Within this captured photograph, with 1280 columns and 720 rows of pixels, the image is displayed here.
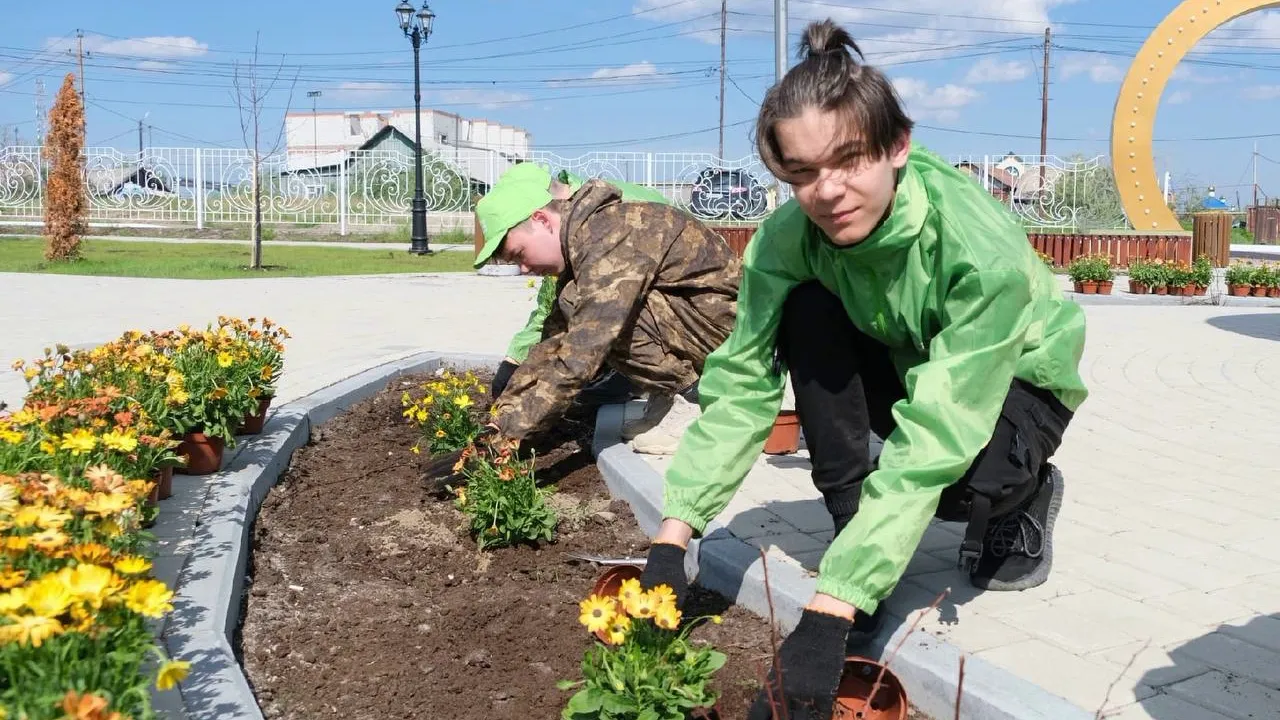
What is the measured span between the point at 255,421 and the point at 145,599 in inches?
117

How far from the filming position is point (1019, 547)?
300 cm

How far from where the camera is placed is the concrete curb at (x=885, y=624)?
2.28 meters

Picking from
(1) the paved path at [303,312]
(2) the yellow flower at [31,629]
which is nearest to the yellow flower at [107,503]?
(2) the yellow flower at [31,629]

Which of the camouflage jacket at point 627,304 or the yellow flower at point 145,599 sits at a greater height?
the camouflage jacket at point 627,304

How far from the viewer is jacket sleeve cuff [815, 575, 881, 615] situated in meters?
2.03

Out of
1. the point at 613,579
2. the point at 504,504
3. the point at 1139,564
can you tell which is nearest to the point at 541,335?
the point at 504,504

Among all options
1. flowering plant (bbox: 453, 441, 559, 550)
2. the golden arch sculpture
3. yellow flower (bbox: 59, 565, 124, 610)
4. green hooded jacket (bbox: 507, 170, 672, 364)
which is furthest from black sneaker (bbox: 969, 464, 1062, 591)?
the golden arch sculpture

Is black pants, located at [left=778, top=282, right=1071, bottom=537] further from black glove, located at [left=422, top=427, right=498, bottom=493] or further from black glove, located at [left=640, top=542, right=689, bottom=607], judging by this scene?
black glove, located at [left=422, top=427, right=498, bottom=493]

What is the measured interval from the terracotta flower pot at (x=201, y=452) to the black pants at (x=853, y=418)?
89.1 inches

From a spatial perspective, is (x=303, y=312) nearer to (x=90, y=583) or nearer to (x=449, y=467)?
(x=449, y=467)

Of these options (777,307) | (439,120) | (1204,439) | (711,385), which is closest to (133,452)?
(711,385)

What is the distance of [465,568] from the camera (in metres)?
3.46

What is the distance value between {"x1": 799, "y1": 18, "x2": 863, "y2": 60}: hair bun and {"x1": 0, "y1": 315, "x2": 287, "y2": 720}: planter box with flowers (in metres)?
1.54

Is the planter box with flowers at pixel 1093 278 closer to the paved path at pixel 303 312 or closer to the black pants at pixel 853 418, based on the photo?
the paved path at pixel 303 312
